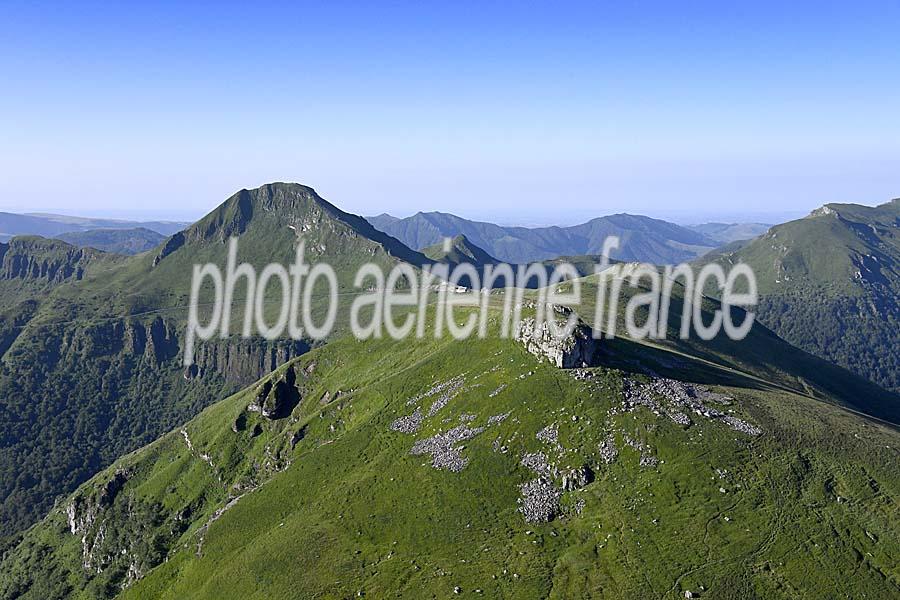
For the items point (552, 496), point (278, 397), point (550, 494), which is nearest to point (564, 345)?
point (550, 494)

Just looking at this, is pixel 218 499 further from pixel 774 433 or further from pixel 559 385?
pixel 774 433

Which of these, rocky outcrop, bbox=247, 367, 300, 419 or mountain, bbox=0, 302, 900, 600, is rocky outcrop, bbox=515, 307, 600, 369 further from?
rocky outcrop, bbox=247, 367, 300, 419

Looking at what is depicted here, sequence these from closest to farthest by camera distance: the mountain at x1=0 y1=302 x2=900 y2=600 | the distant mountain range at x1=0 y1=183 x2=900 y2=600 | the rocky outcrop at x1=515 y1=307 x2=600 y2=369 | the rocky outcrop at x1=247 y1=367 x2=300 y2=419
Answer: the mountain at x1=0 y1=302 x2=900 y2=600 < the distant mountain range at x1=0 y1=183 x2=900 y2=600 < the rocky outcrop at x1=515 y1=307 x2=600 y2=369 < the rocky outcrop at x1=247 y1=367 x2=300 y2=419

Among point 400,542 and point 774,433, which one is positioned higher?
point 774,433

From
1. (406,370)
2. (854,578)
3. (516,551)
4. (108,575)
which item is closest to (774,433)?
(854,578)

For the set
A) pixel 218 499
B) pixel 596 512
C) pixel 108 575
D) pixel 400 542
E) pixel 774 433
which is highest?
pixel 774 433

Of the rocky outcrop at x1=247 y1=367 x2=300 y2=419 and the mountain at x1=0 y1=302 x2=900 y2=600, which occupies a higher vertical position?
the mountain at x1=0 y1=302 x2=900 y2=600

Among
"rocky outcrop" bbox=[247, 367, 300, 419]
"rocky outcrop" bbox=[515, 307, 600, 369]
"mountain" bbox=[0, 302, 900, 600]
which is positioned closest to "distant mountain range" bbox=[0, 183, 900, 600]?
"mountain" bbox=[0, 302, 900, 600]

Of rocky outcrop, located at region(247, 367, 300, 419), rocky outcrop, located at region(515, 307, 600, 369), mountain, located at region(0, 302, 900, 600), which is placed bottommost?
rocky outcrop, located at region(247, 367, 300, 419)
